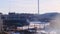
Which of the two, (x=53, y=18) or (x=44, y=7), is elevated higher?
(x=44, y=7)

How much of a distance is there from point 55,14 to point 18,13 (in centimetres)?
66

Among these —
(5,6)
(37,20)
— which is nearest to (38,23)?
(37,20)

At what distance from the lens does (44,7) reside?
9.40 ft

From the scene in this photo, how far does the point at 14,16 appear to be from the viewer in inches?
112

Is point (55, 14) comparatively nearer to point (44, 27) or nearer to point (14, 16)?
point (44, 27)

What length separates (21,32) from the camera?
113 inches

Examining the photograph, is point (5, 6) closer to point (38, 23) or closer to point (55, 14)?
point (38, 23)

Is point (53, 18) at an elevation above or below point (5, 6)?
below

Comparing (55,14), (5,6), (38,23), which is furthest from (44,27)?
(5,6)

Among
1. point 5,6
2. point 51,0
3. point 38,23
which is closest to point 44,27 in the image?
Answer: point 38,23

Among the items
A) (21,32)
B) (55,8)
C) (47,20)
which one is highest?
(55,8)

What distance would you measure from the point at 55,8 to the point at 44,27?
388 millimetres

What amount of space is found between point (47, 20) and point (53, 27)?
0.54ft

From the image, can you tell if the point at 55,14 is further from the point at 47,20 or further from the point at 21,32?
the point at 21,32
